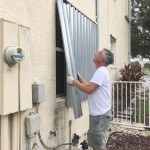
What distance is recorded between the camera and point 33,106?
3.96 metres

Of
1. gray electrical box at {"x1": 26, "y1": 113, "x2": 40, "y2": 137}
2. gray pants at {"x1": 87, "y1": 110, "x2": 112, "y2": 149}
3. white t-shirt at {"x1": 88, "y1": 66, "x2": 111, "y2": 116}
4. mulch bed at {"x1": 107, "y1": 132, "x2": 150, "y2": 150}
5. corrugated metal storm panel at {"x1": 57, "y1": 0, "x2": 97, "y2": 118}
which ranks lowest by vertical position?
mulch bed at {"x1": 107, "y1": 132, "x2": 150, "y2": 150}

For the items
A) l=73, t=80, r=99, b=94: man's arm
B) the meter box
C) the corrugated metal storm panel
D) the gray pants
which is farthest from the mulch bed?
the meter box

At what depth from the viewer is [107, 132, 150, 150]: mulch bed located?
22.6 ft

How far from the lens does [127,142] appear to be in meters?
7.31

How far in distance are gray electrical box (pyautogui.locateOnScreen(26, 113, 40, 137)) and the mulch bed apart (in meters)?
3.21

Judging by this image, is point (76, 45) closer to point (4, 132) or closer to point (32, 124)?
point (32, 124)

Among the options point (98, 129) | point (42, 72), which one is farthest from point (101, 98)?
point (42, 72)

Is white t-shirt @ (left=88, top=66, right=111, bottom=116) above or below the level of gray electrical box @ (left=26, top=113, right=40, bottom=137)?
above

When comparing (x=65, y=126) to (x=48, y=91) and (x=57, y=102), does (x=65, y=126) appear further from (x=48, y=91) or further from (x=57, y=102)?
(x=48, y=91)

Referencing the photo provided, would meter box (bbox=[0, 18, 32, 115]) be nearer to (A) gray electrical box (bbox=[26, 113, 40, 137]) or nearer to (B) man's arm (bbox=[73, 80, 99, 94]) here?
(A) gray electrical box (bbox=[26, 113, 40, 137])

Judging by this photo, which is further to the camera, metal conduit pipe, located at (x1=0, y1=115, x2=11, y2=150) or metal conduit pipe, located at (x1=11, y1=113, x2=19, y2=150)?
metal conduit pipe, located at (x1=11, y1=113, x2=19, y2=150)

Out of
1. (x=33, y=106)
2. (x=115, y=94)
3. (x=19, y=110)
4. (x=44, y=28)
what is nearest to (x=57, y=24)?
(x=44, y=28)

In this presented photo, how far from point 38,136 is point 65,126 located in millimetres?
1162

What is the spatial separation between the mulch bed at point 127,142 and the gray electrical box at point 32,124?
10.5 ft
